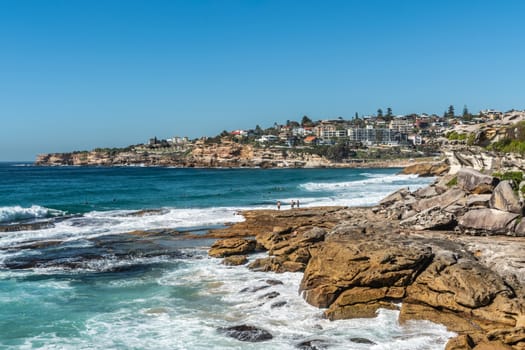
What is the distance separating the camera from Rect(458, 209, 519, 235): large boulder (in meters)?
18.8

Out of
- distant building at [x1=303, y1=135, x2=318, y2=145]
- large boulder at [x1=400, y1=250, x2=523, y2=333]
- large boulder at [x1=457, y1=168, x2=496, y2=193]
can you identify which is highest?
distant building at [x1=303, y1=135, x2=318, y2=145]

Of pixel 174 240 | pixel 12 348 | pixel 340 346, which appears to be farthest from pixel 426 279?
pixel 174 240

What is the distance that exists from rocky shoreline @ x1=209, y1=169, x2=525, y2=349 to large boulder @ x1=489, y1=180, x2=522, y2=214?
40 millimetres

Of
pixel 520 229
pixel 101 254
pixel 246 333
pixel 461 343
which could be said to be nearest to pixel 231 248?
pixel 101 254

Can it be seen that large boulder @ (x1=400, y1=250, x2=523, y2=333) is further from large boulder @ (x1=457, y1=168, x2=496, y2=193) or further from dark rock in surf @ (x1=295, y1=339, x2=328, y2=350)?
large boulder @ (x1=457, y1=168, x2=496, y2=193)

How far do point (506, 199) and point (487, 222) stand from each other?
1.25 meters

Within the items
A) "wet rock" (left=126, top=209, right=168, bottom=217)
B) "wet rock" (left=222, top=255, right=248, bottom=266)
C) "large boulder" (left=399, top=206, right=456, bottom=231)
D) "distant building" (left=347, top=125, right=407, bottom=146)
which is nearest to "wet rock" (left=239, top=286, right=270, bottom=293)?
"wet rock" (left=222, top=255, right=248, bottom=266)

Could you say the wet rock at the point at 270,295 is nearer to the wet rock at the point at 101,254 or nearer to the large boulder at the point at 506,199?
the wet rock at the point at 101,254

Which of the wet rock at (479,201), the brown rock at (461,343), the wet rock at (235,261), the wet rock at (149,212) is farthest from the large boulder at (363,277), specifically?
the wet rock at (149,212)

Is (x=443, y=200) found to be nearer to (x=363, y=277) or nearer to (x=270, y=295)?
(x=363, y=277)

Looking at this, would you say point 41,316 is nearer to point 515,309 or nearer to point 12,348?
point 12,348

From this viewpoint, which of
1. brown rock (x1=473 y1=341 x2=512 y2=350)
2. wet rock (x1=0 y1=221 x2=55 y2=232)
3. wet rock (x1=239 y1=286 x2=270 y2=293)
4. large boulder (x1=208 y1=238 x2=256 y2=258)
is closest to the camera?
brown rock (x1=473 y1=341 x2=512 y2=350)

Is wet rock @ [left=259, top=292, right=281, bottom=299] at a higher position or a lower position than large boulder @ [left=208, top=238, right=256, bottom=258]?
lower

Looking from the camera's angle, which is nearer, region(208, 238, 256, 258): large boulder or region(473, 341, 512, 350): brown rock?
region(473, 341, 512, 350): brown rock
